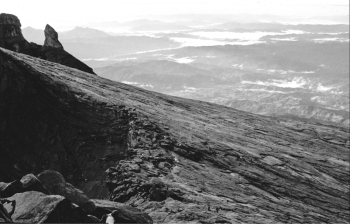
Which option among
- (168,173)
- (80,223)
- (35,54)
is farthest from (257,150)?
(35,54)

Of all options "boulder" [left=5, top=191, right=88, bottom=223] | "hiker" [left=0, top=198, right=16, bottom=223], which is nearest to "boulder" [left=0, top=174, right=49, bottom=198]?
"boulder" [left=5, top=191, right=88, bottom=223]

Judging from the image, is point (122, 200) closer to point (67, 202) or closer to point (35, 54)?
point (67, 202)

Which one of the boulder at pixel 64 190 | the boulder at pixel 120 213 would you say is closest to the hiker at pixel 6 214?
the boulder at pixel 64 190

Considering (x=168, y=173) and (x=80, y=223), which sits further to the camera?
(x=168, y=173)

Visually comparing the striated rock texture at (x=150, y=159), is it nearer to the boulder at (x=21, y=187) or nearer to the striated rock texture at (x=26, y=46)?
the boulder at (x=21, y=187)

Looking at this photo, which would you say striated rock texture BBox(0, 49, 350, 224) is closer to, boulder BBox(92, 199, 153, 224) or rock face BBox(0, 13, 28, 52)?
boulder BBox(92, 199, 153, 224)

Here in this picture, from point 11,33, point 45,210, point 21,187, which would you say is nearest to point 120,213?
point 45,210
